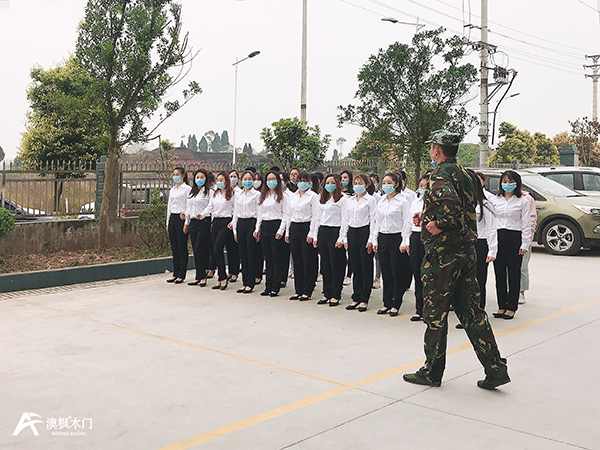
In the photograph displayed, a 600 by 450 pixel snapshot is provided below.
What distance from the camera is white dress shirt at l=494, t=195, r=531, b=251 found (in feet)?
25.1

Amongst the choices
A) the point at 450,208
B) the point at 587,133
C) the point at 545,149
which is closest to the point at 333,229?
the point at 450,208

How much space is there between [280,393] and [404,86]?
1595 cm

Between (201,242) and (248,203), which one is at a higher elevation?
(248,203)

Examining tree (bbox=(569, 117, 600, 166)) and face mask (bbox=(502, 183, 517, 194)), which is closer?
face mask (bbox=(502, 183, 517, 194))

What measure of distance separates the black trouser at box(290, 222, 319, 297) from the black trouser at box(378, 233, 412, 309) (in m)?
1.22

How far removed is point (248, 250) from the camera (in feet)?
31.1

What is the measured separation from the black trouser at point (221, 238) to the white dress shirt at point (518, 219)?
13.1 ft

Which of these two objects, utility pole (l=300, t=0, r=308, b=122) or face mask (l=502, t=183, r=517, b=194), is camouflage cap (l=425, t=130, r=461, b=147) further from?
utility pole (l=300, t=0, r=308, b=122)

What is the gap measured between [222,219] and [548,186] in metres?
8.04

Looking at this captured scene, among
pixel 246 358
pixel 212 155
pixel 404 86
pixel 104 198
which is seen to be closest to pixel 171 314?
pixel 246 358

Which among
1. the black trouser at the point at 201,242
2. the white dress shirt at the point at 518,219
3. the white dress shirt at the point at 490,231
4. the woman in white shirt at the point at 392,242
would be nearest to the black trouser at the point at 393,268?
the woman in white shirt at the point at 392,242

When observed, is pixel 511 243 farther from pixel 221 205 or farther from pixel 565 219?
pixel 565 219

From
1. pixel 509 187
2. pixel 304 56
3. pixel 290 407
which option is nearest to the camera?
pixel 290 407

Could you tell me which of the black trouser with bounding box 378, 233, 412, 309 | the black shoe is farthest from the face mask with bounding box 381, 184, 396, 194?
the black shoe
